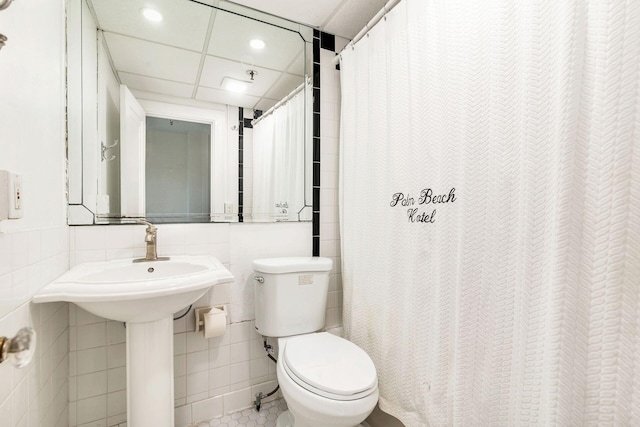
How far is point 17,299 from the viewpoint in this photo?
2.52ft

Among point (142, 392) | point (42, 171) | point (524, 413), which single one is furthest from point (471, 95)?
point (142, 392)

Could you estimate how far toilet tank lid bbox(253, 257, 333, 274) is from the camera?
4.61ft

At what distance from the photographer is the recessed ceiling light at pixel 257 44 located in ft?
5.34

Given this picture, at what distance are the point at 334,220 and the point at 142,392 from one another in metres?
1.20

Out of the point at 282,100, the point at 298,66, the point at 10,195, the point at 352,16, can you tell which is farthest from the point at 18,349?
the point at 352,16

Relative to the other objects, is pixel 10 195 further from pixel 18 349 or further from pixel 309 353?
pixel 309 353

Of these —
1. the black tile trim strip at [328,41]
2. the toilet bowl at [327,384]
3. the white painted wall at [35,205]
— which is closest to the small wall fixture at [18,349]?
the white painted wall at [35,205]

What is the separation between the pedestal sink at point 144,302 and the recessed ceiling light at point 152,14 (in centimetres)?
114

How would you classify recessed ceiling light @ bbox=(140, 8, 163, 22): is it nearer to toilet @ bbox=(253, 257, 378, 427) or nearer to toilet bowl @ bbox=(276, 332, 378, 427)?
toilet @ bbox=(253, 257, 378, 427)

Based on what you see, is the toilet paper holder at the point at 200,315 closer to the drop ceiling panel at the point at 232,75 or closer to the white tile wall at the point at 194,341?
the white tile wall at the point at 194,341

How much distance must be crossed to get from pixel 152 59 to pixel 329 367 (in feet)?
5.27

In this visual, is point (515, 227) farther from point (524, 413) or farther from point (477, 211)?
point (524, 413)

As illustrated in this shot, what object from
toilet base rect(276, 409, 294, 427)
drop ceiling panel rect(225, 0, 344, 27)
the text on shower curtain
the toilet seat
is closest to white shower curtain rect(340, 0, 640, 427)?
the text on shower curtain

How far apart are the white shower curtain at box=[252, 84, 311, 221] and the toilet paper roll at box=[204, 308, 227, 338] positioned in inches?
21.4
